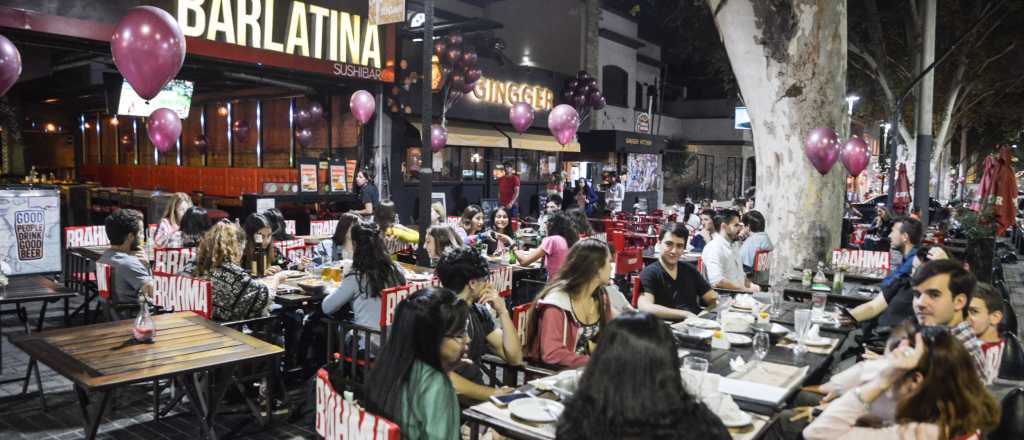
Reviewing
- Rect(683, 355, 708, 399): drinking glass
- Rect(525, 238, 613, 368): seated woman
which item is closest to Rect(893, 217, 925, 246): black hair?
Rect(525, 238, 613, 368): seated woman

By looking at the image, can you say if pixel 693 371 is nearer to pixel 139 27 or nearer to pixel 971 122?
pixel 139 27

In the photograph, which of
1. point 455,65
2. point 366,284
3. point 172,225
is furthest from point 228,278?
point 455,65

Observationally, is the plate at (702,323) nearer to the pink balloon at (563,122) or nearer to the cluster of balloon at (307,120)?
the pink balloon at (563,122)

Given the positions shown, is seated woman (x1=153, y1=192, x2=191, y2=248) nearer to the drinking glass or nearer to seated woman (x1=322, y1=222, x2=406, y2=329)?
seated woman (x1=322, y1=222, x2=406, y2=329)

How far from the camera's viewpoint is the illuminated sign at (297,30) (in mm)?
11617

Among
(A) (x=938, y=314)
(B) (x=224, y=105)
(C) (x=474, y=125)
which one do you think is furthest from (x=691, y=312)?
(B) (x=224, y=105)

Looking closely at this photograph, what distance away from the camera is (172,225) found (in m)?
8.28

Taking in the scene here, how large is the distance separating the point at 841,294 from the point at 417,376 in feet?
16.8

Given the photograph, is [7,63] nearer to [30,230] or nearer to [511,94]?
[30,230]

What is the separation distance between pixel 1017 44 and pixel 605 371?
71.1 feet

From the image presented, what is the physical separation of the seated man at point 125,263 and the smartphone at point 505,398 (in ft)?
12.3

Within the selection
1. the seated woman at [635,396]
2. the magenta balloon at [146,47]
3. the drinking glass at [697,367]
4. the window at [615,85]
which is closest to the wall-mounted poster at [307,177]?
the magenta balloon at [146,47]

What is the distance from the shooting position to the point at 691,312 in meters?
5.55

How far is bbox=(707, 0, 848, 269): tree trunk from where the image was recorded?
8109mm
